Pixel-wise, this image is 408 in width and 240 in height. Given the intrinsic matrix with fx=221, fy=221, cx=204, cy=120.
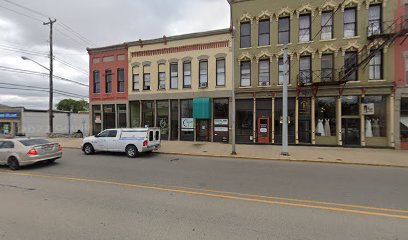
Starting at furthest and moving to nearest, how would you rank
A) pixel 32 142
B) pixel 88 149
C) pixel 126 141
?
1. pixel 88 149
2. pixel 126 141
3. pixel 32 142

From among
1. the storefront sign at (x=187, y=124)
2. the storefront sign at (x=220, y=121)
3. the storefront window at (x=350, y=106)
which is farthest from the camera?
the storefront sign at (x=187, y=124)

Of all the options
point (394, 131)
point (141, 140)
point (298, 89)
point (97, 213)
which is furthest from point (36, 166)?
point (394, 131)

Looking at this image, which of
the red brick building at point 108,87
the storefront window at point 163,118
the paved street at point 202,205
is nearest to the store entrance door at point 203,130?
the storefront window at point 163,118

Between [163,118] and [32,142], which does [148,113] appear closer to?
[163,118]

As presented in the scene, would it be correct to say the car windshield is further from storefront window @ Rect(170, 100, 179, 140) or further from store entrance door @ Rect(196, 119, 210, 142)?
store entrance door @ Rect(196, 119, 210, 142)

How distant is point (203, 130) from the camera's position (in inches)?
765

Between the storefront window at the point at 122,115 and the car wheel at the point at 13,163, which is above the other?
the storefront window at the point at 122,115

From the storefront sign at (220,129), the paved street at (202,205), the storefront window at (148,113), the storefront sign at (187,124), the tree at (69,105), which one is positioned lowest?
the paved street at (202,205)

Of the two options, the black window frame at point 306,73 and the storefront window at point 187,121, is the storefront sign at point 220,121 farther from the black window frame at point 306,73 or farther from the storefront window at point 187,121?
the black window frame at point 306,73

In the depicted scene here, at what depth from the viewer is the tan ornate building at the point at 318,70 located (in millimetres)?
15602

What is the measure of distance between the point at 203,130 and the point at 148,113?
19.5 ft

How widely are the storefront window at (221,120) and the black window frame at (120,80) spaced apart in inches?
399

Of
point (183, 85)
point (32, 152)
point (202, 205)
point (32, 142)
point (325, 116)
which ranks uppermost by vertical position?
point (183, 85)

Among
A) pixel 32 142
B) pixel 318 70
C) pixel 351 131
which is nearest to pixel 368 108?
pixel 351 131
